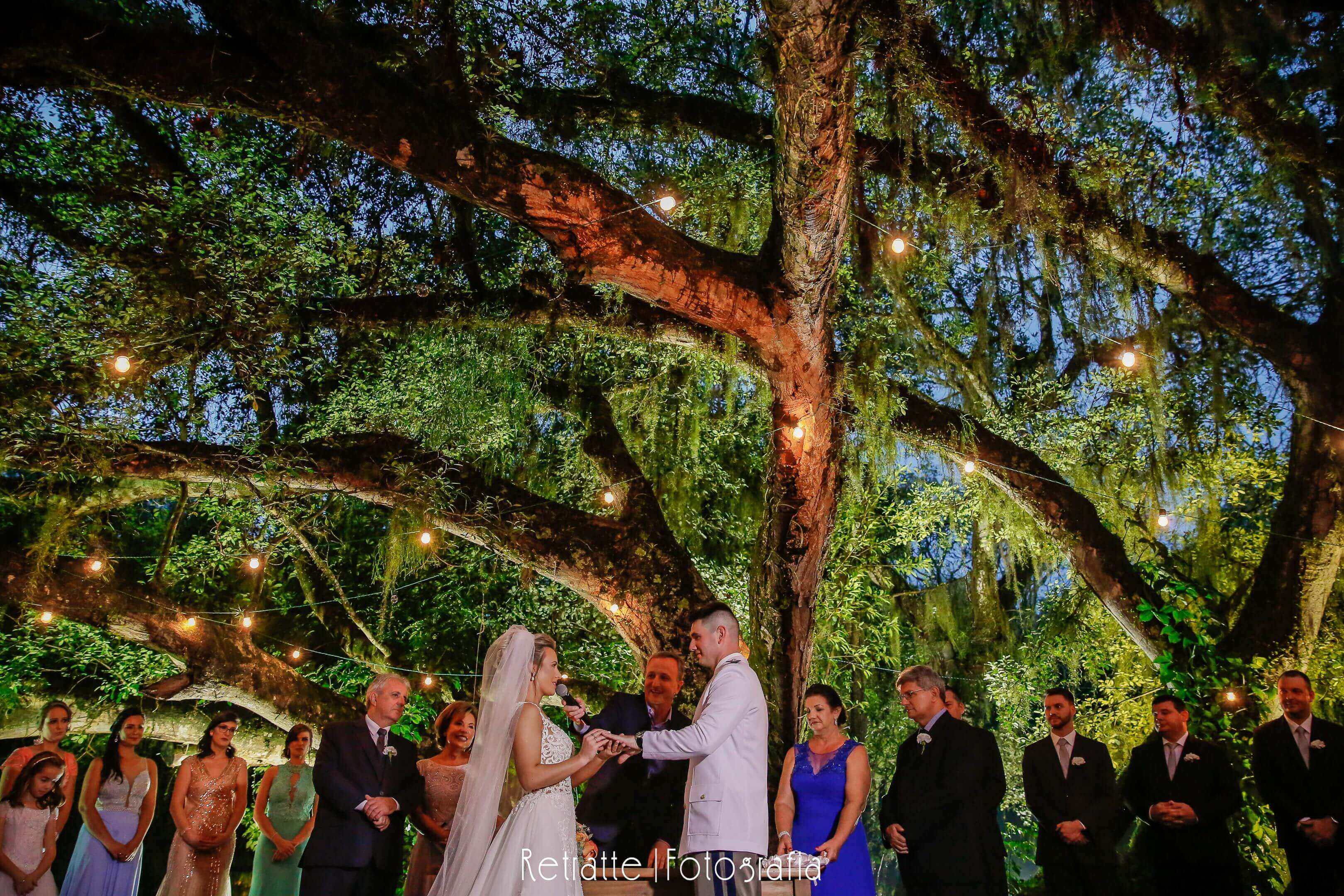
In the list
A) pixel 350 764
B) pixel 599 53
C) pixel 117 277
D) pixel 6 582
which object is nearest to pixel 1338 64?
pixel 599 53

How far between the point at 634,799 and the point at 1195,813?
2686 millimetres

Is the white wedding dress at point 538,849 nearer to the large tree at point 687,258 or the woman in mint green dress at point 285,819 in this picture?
the large tree at point 687,258

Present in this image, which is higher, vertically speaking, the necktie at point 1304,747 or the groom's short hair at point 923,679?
the groom's short hair at point 923,679

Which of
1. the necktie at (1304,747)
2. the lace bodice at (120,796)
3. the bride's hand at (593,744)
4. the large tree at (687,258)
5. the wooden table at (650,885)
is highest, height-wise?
the large tree at (687,258)

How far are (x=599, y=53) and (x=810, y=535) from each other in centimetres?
438

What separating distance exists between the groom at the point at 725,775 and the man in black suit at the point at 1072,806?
1878 millimetres

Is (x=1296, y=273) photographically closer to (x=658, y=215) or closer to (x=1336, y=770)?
(x=1336, y=770)

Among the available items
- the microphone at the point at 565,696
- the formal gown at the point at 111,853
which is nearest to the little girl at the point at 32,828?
the formal gown at the point at 111,853

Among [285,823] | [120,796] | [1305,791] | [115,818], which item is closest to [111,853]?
[115,818]

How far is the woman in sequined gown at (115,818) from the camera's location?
5633 mm

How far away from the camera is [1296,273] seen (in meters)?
7.32

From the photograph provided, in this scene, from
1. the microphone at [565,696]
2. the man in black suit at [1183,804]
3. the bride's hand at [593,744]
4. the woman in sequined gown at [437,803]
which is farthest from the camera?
the woman in sequined gown at [437,803]

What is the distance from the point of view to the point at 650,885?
4.06 metres

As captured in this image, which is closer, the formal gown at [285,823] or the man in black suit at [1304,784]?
the man in black suit at [1304,784]
